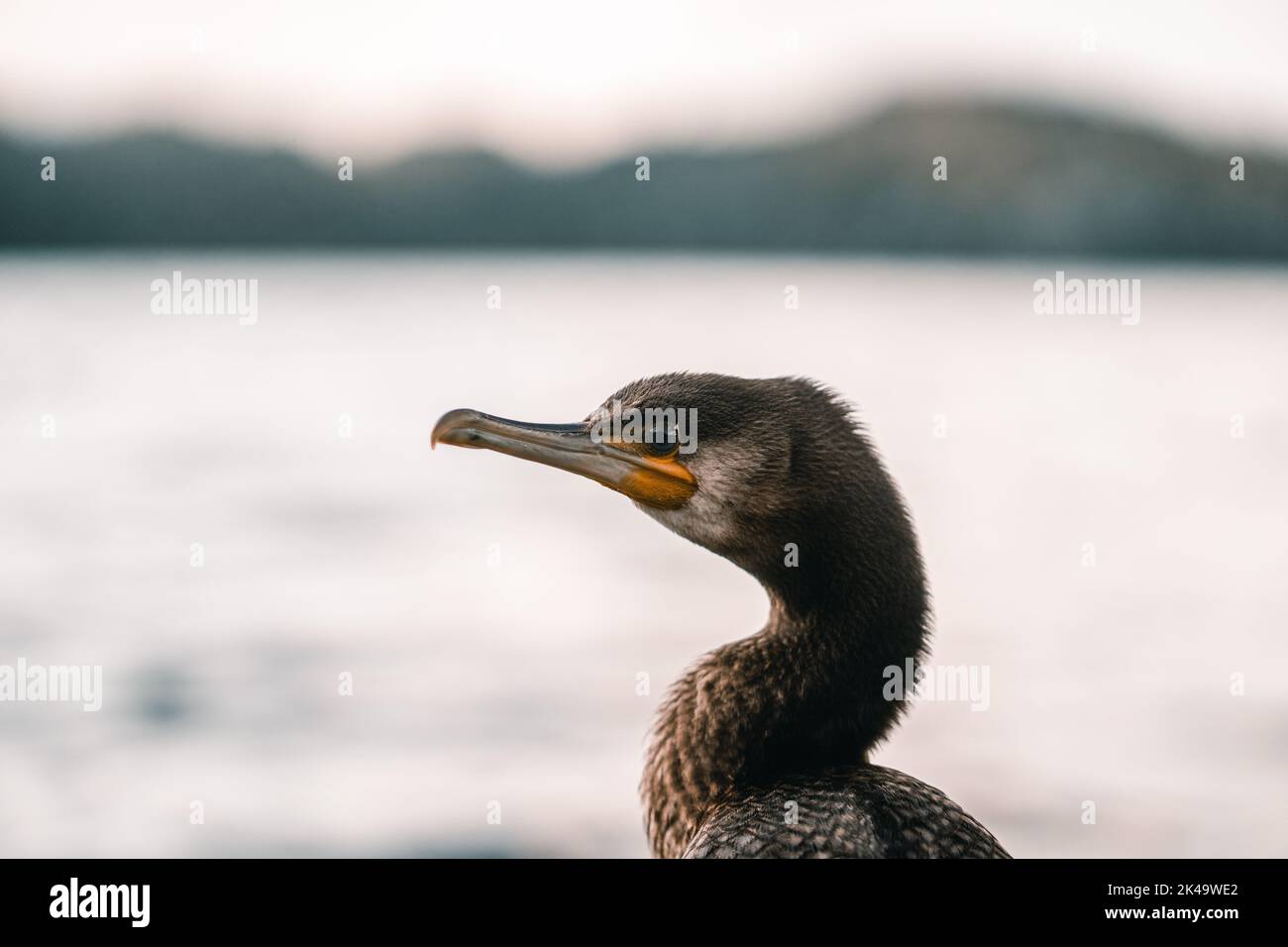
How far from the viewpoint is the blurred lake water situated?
475 inches

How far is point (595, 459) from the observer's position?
4219mm

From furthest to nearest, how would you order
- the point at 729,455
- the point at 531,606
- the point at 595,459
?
1. the point at 531,606
2. the point at 595,459
3. the point at 729,455

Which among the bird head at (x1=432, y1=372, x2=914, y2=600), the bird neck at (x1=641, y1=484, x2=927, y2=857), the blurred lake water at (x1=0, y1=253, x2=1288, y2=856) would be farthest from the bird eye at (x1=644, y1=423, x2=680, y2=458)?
the blurred lake water at (x1=0, y1=253, x2=1288, y2=856)

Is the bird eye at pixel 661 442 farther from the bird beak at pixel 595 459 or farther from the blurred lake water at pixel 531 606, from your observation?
the blurred lake water at pixel 531 606

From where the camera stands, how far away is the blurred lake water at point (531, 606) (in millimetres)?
12062

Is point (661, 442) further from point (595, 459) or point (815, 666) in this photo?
point (815, 666)

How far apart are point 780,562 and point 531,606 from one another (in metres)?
14.9

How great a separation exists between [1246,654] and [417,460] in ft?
69.9

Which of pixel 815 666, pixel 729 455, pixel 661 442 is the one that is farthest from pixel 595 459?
pixel 815 666

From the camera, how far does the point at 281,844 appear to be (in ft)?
35.7

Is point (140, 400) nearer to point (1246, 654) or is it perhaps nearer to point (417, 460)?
point (417, 460)

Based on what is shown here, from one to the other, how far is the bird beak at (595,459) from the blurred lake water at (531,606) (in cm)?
420

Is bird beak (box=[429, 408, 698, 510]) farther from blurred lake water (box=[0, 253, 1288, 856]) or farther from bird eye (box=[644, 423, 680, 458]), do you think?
blurred lake water (box=[0, 253, 1288, 856])

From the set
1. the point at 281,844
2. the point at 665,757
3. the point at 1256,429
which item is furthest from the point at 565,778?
the point at 1256,429
